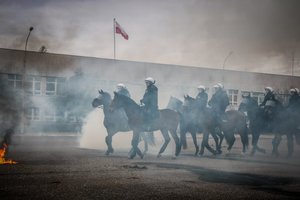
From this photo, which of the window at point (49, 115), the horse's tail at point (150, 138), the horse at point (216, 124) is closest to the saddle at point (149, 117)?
the horse at point (216, 124)

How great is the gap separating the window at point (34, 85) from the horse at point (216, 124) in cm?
2236

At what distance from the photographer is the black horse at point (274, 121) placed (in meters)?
13.8

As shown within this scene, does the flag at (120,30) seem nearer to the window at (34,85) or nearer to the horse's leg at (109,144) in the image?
the window at (34,85)

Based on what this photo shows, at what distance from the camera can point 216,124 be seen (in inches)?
533

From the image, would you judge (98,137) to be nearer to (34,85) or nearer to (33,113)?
(33,113)

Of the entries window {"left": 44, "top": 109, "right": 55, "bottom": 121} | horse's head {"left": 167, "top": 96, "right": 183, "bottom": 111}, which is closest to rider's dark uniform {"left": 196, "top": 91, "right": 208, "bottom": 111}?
horse's head {"left": 167, "top": 96, "right": 183, "bottom": 111}

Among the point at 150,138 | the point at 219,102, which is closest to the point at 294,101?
the point at 219,102

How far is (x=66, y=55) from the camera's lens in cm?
3491

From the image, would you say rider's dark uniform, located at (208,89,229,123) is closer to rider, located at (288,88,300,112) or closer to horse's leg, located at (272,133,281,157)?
horse's leg, located at (272,133,281,157)

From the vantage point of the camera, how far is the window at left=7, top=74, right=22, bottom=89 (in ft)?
104

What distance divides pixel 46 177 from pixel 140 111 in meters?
4.74

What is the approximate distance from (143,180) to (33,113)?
2508cm

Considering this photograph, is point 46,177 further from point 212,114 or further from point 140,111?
point 212,114

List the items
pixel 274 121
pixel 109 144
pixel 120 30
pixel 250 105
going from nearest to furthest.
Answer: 1. pixel 109 144
2. pixel 274 121
3. pixel 250 105
4. pixel 120 30
